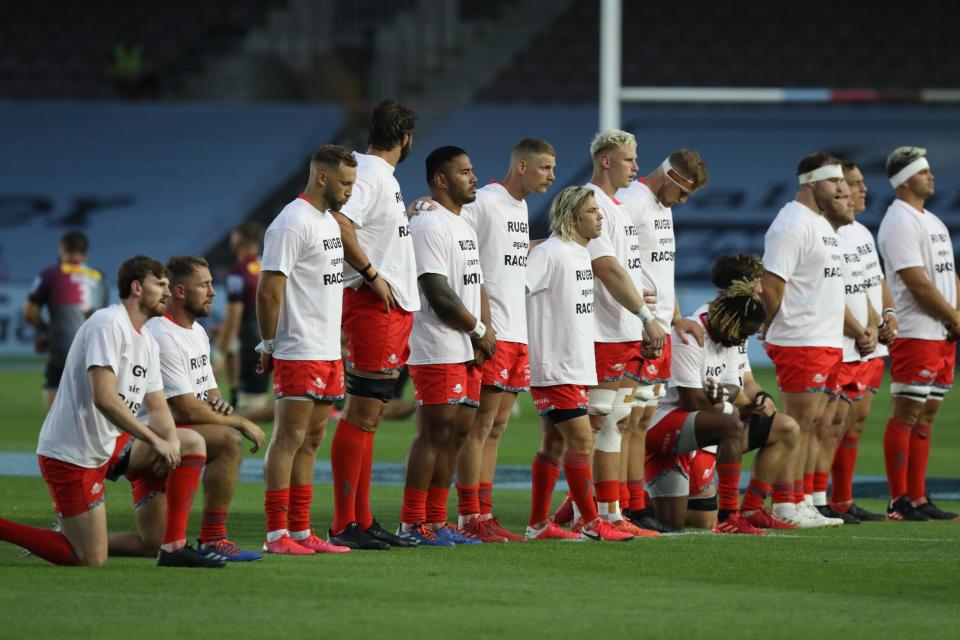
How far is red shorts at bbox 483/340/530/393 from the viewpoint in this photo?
886 cm

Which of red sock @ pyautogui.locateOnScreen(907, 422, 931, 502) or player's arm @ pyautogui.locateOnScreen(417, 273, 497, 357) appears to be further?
red sock @ pyautogui.locateOnScreen(907, 422, 931, 502)

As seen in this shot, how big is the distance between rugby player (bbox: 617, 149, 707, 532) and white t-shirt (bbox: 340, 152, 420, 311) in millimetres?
1645

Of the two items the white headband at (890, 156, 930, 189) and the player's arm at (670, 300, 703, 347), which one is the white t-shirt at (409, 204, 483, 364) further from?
the white headband at (890, 156, 930, 189)

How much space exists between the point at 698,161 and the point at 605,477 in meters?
1.97

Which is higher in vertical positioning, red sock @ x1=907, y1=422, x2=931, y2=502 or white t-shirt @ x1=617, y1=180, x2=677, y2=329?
→ white t-shirt @ x1=617, y1=180, x2=677, y2=329

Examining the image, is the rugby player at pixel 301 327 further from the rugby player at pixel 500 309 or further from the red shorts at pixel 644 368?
the red shorts at pixel 644 368

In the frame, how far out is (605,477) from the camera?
9.08 meters

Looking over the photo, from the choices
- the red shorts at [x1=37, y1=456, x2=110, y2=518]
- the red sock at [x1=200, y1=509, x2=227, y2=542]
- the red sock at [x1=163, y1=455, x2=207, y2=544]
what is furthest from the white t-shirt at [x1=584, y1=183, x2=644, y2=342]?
the red shorts at [x1=37, y1=456, x2=110, y2=518]

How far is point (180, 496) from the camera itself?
24.1ft

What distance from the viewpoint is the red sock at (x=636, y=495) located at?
31.2ft

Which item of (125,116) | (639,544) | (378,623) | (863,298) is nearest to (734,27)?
(125,116)

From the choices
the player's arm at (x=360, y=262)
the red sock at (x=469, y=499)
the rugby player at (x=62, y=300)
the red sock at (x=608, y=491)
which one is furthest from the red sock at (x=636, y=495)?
the rugby player at (x=62, y=300)

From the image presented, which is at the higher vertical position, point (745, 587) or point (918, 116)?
point (918, 116)

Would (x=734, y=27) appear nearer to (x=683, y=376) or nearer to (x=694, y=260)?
(x=694, y=260)
